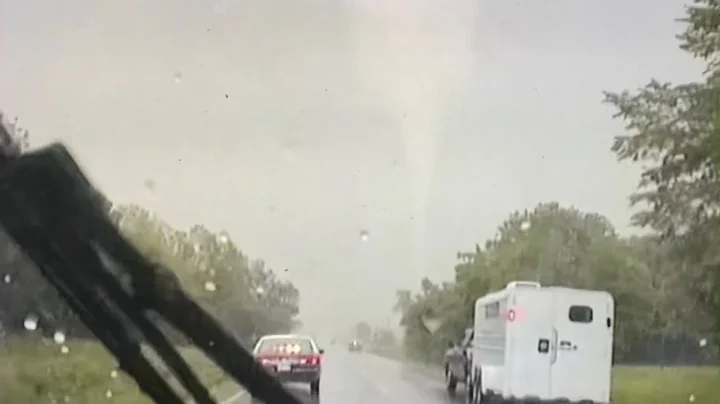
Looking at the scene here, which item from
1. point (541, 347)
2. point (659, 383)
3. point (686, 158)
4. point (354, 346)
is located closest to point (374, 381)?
point (354, 346)

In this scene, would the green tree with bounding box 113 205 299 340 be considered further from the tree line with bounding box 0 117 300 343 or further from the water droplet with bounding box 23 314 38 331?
the water droplet with bounding box 23 314 38 331

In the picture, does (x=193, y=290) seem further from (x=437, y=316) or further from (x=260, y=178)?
(x=437, y=316)

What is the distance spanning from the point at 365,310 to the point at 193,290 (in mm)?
305

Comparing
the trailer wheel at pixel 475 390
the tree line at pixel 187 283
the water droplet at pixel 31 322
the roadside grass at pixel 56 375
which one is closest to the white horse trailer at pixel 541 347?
the trailer wheel at pixel 475 390

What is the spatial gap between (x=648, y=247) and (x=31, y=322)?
100 centimetres

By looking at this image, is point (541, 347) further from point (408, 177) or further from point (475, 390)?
point (408, 177)

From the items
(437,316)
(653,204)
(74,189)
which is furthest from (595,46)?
(74,189)

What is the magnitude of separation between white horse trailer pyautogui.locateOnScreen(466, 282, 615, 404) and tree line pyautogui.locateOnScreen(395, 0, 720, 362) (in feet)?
0.08

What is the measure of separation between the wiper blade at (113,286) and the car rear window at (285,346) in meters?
0.08

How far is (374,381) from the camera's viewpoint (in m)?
1.45

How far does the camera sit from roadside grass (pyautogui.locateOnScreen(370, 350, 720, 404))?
4.76 feet

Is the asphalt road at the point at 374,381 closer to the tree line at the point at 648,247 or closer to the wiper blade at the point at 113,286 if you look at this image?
the tree line at the point at 648,247

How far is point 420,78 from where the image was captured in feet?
5.09

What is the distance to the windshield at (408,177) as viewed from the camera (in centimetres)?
145
